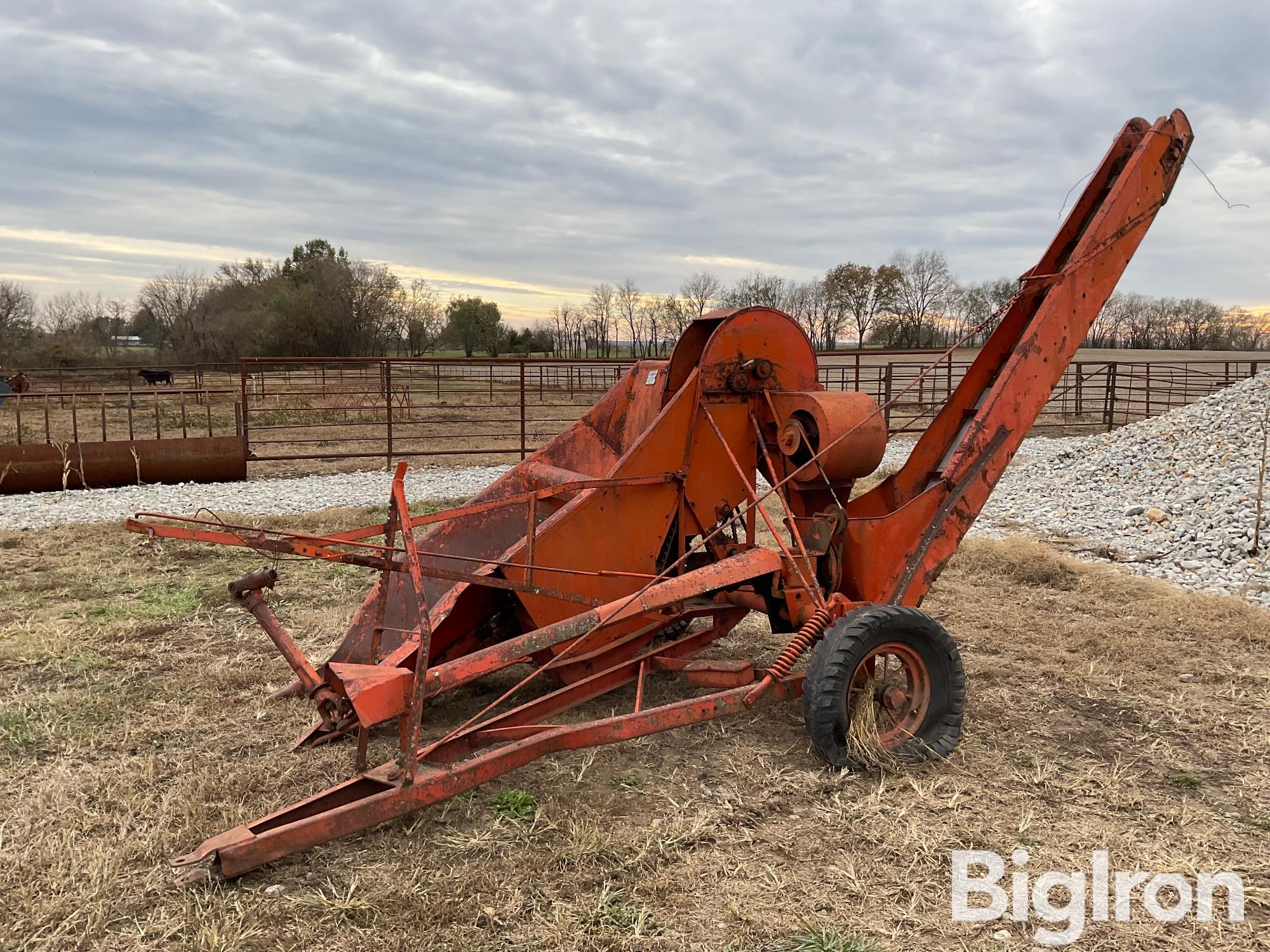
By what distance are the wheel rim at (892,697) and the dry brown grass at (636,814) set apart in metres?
0.20

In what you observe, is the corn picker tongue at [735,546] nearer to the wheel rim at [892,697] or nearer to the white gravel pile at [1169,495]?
the wheel rim at [892,697]

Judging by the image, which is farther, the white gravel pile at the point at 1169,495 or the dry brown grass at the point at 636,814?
the white gravel pile at the point at 1169,495

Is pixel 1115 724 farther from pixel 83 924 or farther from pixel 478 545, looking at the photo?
pixel 83 924

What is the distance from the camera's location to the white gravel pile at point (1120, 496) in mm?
8203

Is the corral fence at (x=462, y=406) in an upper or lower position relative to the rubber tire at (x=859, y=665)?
Answer: upper

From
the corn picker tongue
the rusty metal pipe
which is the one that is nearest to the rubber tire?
the corn picker tongue

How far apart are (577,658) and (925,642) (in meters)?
1.70

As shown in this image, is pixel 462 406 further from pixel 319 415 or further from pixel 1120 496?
pixel 1120 496

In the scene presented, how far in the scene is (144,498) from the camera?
10.9 m

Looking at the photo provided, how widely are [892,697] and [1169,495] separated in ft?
26.1

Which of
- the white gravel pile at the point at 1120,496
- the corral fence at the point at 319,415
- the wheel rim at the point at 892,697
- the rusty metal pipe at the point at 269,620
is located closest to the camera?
the rusty metal pipe at the point at 269,620

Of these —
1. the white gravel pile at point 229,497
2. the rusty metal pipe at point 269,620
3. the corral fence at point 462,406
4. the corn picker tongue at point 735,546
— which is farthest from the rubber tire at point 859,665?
the white gravel pile at point 229,497

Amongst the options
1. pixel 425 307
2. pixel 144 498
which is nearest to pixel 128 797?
pixel 144 498

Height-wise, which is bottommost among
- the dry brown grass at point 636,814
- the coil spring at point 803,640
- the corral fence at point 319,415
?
the dry brown grass at point 636,814
